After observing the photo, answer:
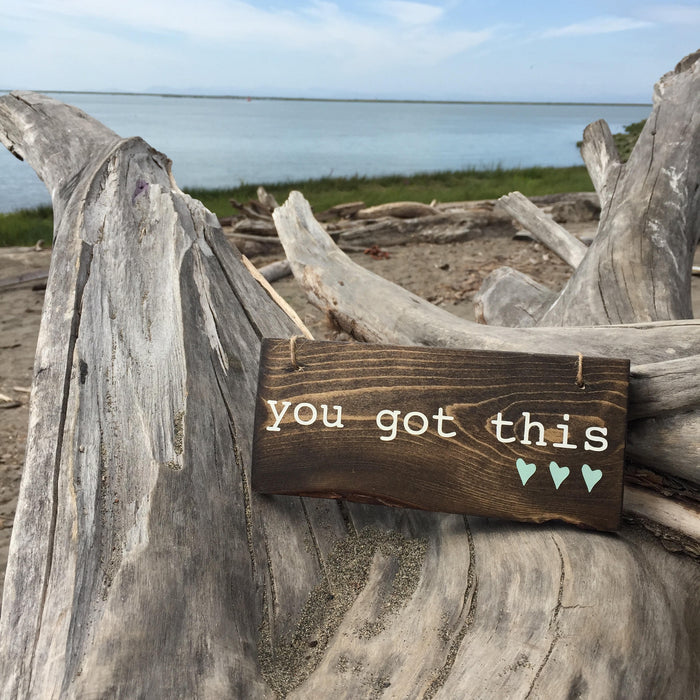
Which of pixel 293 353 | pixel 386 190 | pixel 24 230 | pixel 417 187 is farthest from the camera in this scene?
pixel 417 187

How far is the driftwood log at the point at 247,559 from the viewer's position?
Answer: 3.89 ft

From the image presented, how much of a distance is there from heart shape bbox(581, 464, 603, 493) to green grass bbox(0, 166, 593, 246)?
8908 millimetres

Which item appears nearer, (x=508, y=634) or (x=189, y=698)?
(x=189, y=698)

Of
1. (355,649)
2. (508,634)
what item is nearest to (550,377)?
(508,634)

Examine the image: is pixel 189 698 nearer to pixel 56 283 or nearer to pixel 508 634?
pixel 508 634

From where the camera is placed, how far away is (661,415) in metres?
1.57

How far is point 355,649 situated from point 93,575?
56 cm

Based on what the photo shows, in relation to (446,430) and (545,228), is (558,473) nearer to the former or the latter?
(446,430)

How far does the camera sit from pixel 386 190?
41.3ft

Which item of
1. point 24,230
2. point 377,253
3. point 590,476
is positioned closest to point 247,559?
point 590,476

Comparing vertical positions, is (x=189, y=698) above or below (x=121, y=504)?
below

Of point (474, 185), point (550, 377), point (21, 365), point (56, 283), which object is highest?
point (474, 185)

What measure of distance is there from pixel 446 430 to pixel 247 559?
535 mm

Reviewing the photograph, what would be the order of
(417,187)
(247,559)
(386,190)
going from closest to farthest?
(247,559), (386,190), (417,187)
